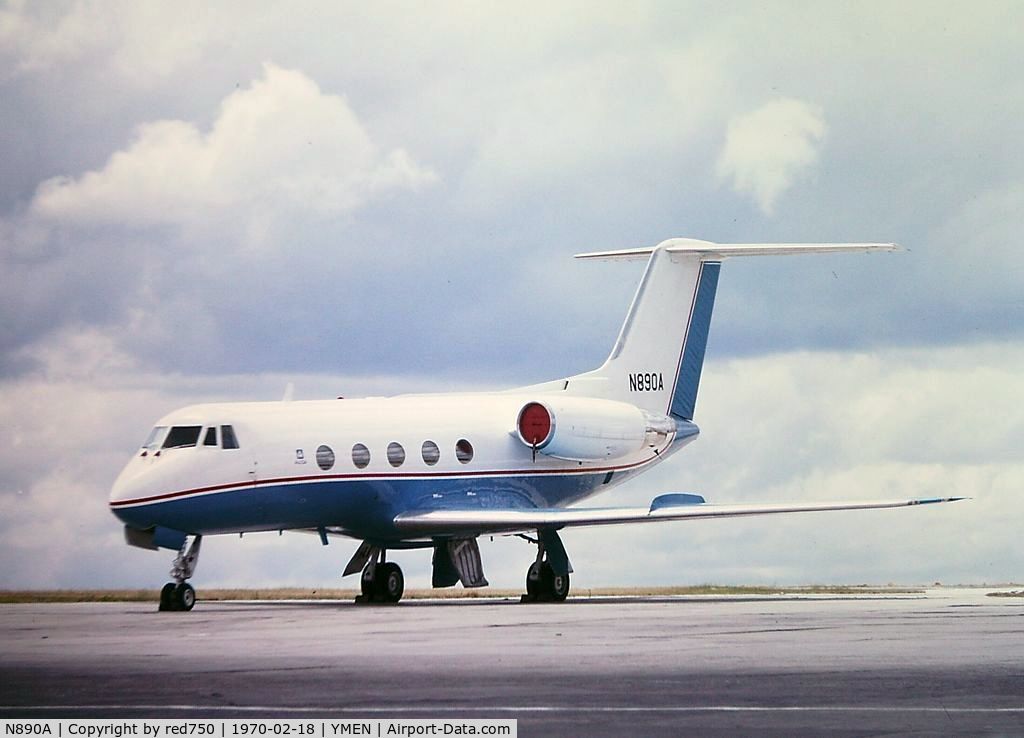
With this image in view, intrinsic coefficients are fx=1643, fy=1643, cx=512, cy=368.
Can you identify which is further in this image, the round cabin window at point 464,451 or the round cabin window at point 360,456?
the round cabin window at point 464,451

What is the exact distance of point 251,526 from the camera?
30.0 meters

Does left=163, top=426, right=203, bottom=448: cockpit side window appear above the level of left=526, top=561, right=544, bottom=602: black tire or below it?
above

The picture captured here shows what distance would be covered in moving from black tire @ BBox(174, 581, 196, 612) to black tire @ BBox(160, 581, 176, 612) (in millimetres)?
66

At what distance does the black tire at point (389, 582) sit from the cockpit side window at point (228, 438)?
5.19m

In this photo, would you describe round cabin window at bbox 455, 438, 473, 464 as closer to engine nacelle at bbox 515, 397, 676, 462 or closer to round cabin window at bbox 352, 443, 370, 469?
engine nacelle at bbox 515, 397, 676, 462

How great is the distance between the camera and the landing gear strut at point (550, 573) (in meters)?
33.7

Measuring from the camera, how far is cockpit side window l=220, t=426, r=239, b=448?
29562 millimetres

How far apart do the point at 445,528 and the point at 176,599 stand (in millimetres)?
6728

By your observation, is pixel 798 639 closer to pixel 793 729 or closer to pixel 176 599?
pixel 793 729

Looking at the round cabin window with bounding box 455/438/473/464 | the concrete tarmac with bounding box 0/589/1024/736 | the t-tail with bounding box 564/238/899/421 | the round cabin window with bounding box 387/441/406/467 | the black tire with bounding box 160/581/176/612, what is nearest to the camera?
the concrete tarmac with bounding box 0/589/1024/736
